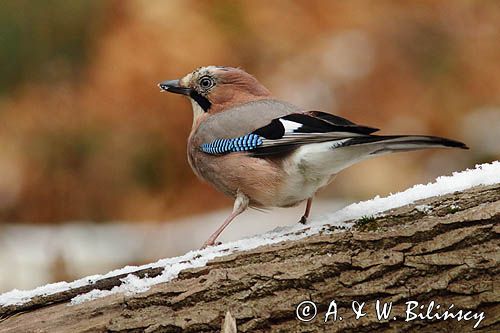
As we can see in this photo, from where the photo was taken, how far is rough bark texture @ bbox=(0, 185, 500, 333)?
10.2 ft

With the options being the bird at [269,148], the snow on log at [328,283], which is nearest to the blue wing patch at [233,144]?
the bird at [269,148]

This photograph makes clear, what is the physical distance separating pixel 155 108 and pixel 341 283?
399 centimetres

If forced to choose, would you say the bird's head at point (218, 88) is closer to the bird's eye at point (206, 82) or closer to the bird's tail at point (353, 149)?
the bird's eye at point (206, 82)

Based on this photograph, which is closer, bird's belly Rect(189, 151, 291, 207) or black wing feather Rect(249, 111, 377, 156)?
black wing feather Rect(249, 111, 377, 156)

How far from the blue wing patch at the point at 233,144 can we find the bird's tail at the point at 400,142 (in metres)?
0.53

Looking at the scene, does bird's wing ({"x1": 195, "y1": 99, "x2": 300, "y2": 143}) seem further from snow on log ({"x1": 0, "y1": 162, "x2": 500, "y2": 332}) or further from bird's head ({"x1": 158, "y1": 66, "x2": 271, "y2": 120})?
snow on log ({"x1": 0, "y1": 162, "x2": 500, "y2": 332})

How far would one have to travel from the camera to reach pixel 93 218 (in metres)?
6.88

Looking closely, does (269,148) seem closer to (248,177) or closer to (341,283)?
(248,177)

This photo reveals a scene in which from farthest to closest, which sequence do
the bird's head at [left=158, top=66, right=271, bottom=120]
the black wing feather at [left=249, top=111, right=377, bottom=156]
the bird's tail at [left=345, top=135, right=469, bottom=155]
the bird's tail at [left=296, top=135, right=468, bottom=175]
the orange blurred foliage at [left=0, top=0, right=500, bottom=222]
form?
the orange blurred foliage at [left=0, top=0, right=500, bottom=222] < the bird's head at [left=158, top=66, right=271, bottom=120] < the black wing feather at [left=249, top=111, right=377, bottom=156] < the bird's tail at [left=296, top=135, right=468, bottom=175] < the bird's tail at [left=345, top=135, right=469, bottom=155]

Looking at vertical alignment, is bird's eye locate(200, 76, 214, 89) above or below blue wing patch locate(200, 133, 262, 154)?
above

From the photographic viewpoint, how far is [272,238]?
3.49 meters

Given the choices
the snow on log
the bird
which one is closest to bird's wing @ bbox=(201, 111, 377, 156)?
the bird

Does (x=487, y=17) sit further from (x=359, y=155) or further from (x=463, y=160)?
(x=359, y=155)

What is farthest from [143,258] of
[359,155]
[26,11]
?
[359,155]
